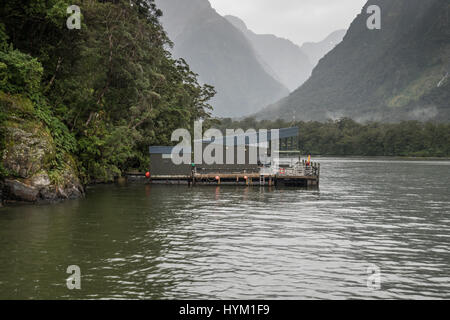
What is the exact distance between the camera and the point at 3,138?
107 feet

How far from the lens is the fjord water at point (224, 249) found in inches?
587

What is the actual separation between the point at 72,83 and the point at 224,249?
27.2 m

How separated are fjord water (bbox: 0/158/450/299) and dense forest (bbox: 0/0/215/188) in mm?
5449

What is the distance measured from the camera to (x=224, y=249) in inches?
805

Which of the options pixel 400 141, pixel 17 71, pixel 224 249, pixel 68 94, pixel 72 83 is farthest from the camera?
pixel 400 141

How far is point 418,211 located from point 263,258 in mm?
19773

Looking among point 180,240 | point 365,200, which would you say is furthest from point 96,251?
point 365,200

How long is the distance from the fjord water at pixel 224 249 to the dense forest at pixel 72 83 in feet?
17.9

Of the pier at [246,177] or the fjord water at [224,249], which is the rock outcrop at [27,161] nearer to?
the fjord water at [224,249]
